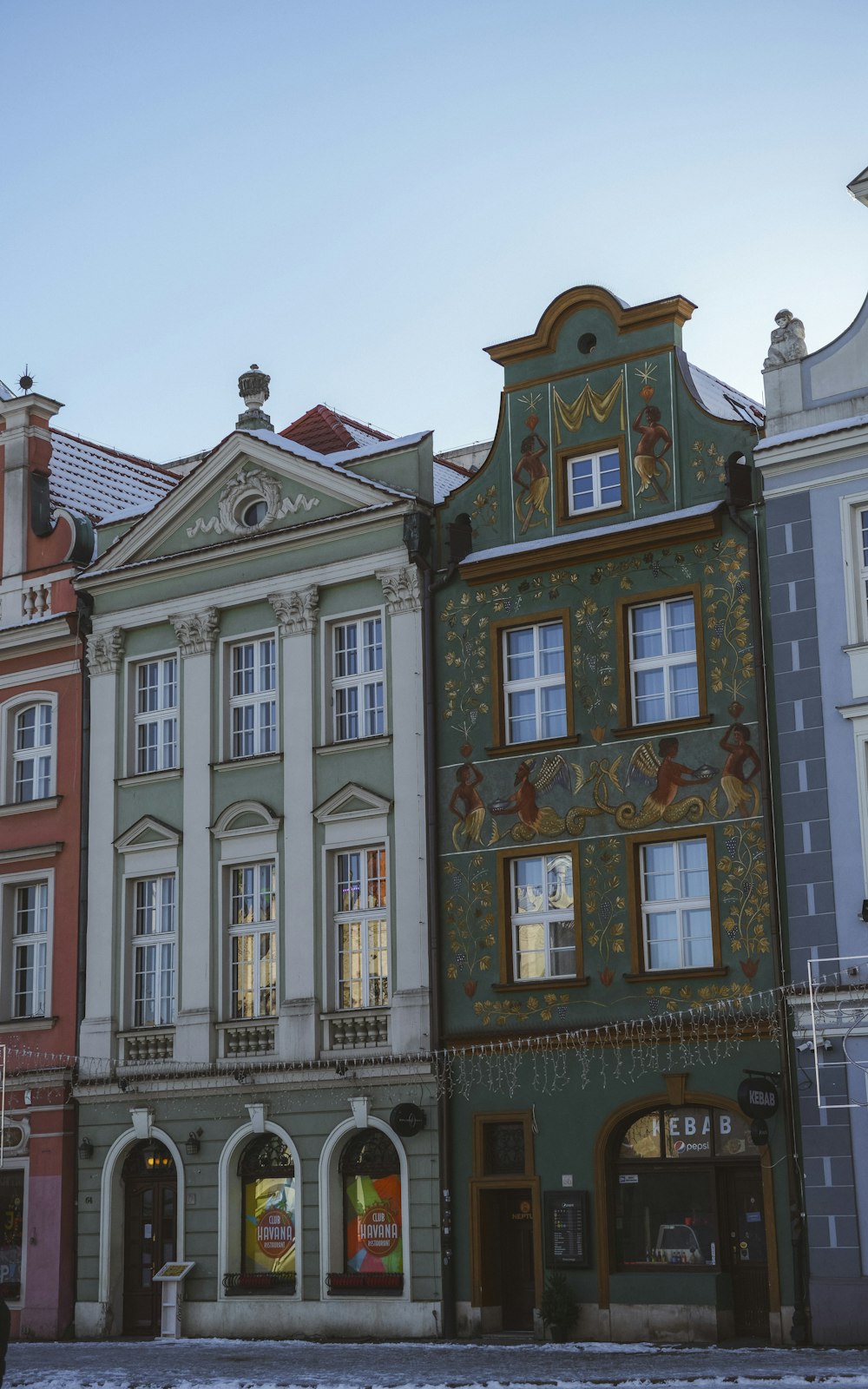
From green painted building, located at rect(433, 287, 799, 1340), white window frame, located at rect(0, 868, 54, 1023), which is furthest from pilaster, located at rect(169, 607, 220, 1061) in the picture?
green painted building, located at rect(433, 287, 799, 1340)

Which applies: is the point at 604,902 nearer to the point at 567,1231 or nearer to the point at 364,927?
the point at 364,927

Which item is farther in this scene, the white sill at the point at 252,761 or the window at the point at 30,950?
the window at the point at 30,950

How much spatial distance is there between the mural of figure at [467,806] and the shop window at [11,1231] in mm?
9588

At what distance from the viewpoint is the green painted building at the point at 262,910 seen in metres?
29.2

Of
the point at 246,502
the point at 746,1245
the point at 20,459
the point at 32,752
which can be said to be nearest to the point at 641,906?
the point at 746,1245

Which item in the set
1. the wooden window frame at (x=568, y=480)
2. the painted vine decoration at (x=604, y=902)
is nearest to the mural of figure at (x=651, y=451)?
the wooden window frame at (x=568, y=480)

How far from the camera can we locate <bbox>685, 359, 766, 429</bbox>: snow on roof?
2900 centimetres

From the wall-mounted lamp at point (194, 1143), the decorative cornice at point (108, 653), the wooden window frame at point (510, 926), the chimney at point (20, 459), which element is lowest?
the wall-mounted lamp at point (194, 1143)

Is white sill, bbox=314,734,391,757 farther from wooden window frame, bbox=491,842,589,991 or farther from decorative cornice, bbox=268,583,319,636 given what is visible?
wooden window frame, bbox=491,842,589,991

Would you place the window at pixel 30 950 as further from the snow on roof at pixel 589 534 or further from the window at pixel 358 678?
the snow on roof at pixel 589 534

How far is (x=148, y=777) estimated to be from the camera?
3262 centimetres

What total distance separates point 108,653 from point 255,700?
3.12 meters

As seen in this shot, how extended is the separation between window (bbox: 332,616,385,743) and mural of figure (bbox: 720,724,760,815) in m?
5.85

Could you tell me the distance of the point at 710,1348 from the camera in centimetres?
2472
